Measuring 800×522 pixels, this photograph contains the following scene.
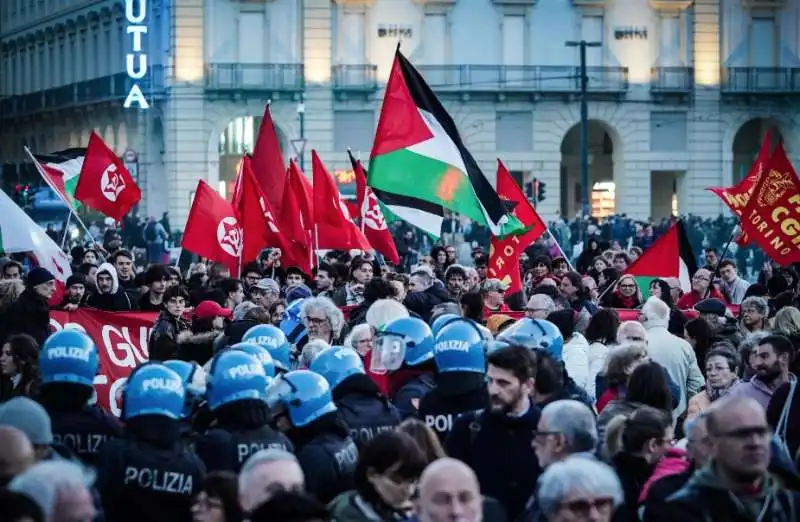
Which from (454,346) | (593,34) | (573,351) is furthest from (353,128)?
(454,346)

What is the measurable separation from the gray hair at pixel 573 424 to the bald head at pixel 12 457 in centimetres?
188

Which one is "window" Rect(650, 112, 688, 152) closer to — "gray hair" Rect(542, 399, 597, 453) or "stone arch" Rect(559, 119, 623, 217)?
"stone arch" Rect(559, 119, 623, 217)

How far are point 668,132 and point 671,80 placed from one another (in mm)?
1513

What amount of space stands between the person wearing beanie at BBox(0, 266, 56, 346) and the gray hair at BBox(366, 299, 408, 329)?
132 inches

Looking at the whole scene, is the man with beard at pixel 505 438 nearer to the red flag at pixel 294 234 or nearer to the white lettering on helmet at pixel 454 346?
the white lettering on helmet at pixel 454 346

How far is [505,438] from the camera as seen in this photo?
8031mm

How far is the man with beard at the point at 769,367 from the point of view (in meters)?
10.0

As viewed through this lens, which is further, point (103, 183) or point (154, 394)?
point (103, 183)

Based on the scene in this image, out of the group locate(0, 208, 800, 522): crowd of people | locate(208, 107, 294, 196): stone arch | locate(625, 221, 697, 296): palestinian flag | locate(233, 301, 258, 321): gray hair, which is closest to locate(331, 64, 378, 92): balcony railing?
locate(208, 107, 294, 196): stone arch

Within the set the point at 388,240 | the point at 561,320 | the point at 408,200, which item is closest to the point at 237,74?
the point at 388,240

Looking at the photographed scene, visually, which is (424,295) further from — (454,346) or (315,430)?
(315,430)

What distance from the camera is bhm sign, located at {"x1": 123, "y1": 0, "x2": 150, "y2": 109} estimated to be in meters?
56.8

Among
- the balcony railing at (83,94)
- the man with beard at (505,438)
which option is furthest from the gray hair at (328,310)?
the balcony railing at (83,94)

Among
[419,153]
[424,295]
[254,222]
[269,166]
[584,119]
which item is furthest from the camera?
[584,119]
